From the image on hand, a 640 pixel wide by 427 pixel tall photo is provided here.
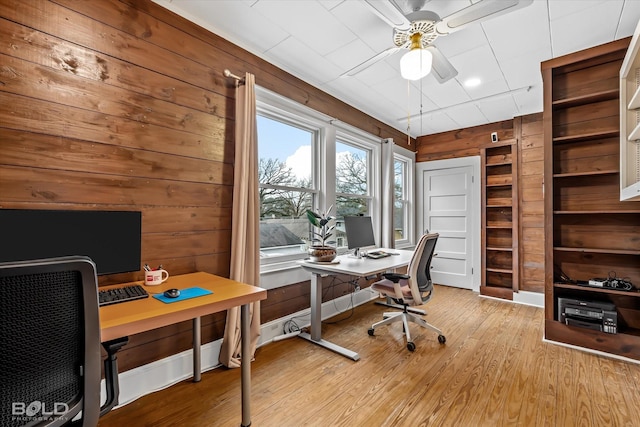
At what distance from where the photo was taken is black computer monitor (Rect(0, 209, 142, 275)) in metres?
1.35

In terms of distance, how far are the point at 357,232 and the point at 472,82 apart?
2.04m

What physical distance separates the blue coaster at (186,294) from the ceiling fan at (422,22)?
1.82 meters

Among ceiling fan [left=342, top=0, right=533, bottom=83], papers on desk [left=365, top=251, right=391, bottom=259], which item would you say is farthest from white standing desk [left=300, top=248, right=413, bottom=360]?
ceiling fan [left=342, top=0, right=533, bottom=83]

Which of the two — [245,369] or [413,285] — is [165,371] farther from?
[413,285]

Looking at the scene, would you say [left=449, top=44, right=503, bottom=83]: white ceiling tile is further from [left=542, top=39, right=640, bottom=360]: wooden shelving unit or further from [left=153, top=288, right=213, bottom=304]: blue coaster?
[left=153, top=288, right=213, bottom=304]: blue coaster

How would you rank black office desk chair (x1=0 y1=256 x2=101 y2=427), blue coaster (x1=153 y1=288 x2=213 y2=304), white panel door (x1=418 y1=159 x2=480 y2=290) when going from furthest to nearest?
white panel door (x1=418 y1=159 x2=480 y2=290) → blue coaster (x1=153 y1=288 x2=213 y2=304) → black office desk chair (x1=0 y1=256 x2=101 y2=427)

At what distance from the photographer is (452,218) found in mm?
4867

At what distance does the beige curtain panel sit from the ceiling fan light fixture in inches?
46.9

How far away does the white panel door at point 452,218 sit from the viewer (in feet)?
15.3

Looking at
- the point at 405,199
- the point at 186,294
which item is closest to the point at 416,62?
the point at 186,294

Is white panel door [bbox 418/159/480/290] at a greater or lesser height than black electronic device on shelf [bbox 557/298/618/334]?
greater

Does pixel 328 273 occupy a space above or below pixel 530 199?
below

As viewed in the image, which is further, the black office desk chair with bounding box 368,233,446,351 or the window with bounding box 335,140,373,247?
the window with bounding box 335,140,373,247

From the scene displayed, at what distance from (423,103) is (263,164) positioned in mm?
2286
